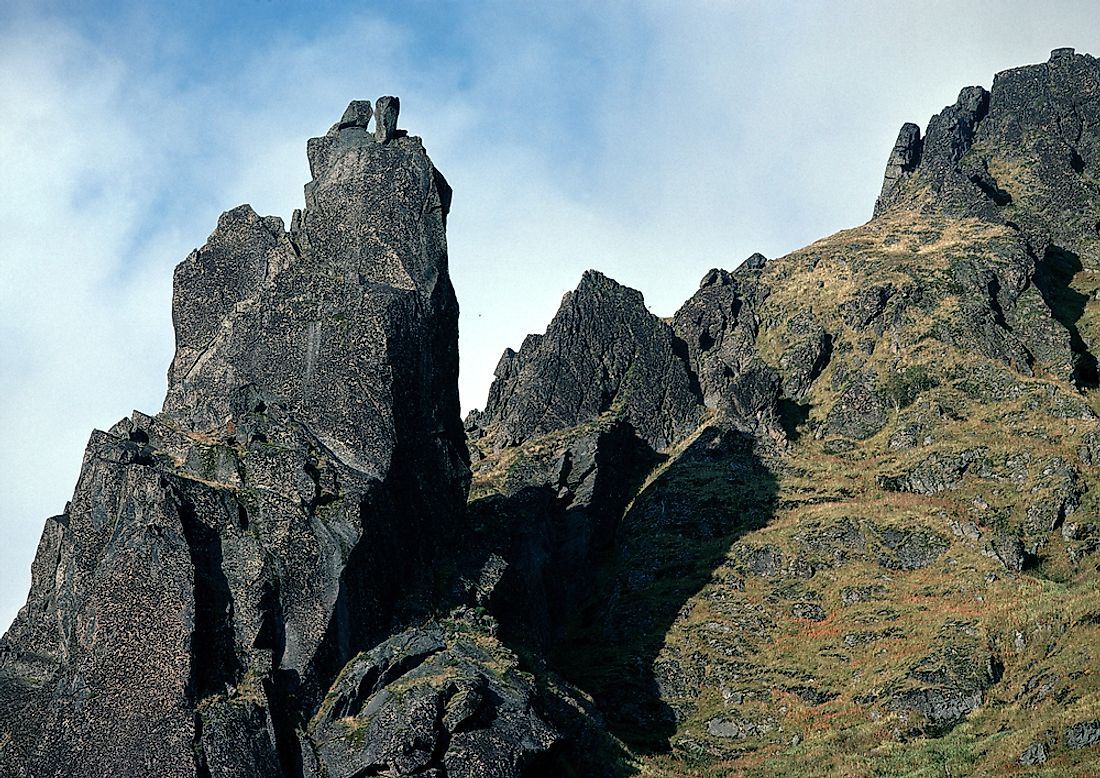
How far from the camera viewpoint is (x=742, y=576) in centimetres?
8519

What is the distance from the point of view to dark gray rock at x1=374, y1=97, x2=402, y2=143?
7844 cm

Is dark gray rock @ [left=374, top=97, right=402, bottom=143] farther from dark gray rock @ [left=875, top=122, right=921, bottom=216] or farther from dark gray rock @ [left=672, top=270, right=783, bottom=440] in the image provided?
dark gray rock @ [left=875, top=122, right=921, bottom=216]

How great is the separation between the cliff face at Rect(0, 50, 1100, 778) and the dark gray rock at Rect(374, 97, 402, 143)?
0.16 m

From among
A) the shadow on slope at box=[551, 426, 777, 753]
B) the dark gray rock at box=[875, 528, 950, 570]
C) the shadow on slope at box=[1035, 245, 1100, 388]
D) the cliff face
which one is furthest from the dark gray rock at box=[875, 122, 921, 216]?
the dark gray rock at box=[875, 528, 950, 570]

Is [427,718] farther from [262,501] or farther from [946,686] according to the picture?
[946,686]

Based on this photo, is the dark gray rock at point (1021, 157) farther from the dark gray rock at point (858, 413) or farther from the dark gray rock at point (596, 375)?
the dark gray rock at point (596, 375)

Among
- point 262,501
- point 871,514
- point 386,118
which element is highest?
point 386,118

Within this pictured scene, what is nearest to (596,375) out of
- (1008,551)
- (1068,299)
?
(1008,551)

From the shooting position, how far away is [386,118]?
78625 millimetres

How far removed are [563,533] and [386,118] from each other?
29.3 meters

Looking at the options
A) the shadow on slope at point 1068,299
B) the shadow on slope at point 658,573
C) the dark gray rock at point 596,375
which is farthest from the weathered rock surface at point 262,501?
the shadow on slope at point 1068,299

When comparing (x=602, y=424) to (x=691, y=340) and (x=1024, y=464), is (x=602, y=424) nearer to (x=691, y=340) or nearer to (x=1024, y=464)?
(x=691, y=340)

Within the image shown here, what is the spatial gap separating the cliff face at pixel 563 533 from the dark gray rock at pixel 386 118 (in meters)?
0.16

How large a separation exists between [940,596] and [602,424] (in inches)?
1190
